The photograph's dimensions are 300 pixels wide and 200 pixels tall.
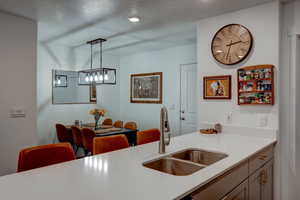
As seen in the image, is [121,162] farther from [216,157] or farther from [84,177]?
[216,157]

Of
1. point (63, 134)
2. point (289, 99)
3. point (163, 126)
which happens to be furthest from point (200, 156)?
point (63, 134)

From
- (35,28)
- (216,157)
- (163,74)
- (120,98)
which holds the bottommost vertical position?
(216,157)

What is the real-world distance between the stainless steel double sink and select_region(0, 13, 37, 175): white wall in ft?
7.24

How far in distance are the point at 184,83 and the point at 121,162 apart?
3303 millimetres

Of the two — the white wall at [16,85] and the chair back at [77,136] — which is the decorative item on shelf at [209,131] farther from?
the white wall at [16,85]

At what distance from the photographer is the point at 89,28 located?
135 inches

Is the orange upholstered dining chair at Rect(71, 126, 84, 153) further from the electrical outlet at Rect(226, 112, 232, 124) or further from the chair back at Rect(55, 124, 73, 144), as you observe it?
the electrical outlet at Rect(226, 112, 232, 124)

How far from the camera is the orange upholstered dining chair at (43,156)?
5.13 ft

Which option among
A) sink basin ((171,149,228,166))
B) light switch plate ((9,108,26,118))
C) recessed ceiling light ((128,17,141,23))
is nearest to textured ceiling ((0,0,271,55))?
recessed ceiling light ((128,17,141,23))

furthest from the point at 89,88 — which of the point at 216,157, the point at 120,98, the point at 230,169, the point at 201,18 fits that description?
the point at 230,169

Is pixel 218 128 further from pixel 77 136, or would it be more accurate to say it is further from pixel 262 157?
pixel 77 136

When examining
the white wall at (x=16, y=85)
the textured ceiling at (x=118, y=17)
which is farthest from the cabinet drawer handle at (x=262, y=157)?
the white wall at (x=16, y=85)

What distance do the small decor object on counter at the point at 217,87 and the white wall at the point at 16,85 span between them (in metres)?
2.39

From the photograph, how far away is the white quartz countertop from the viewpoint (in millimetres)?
1046
